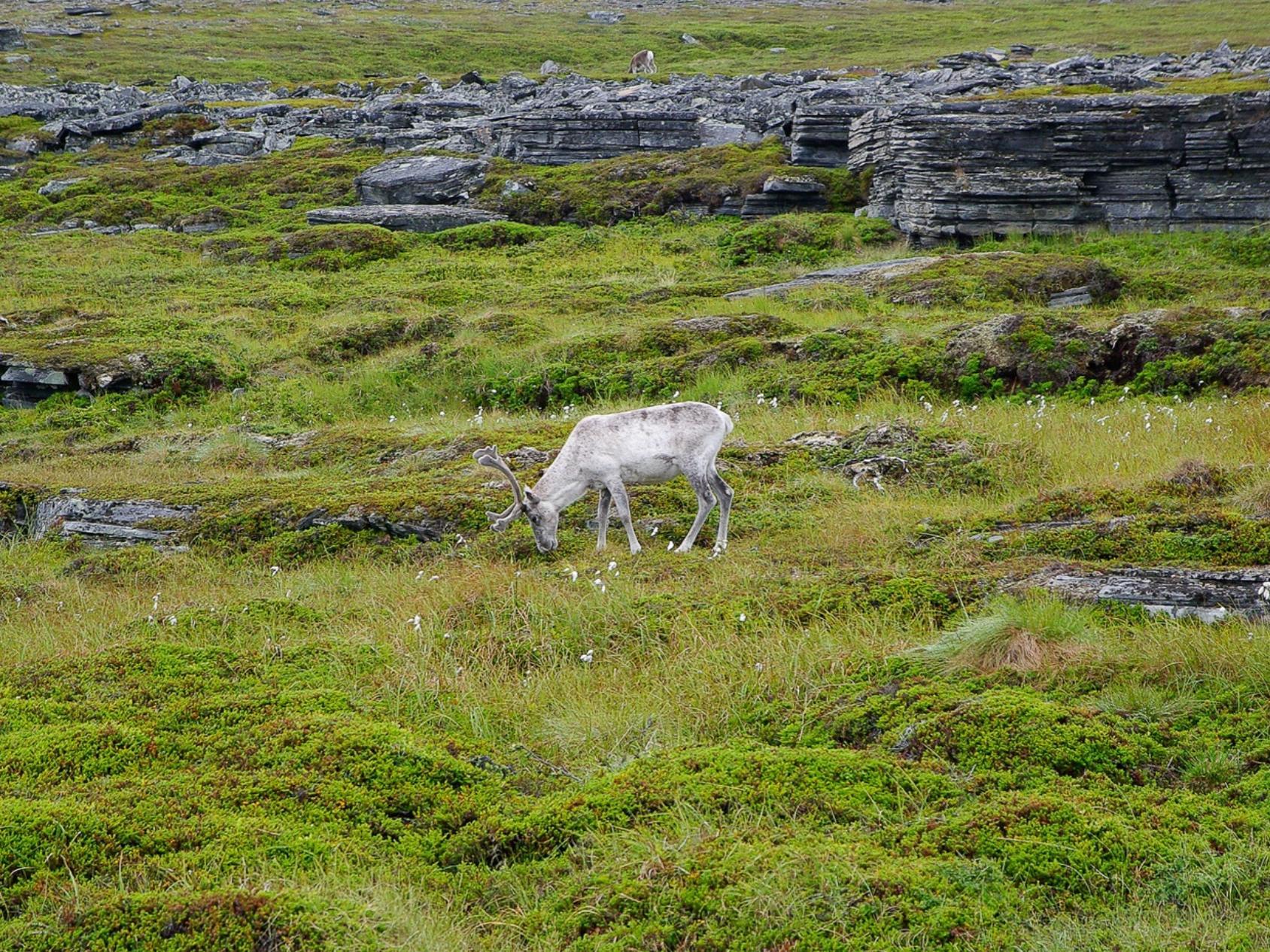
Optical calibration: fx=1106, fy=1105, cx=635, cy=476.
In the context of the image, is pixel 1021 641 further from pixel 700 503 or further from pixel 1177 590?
pixel 700 503

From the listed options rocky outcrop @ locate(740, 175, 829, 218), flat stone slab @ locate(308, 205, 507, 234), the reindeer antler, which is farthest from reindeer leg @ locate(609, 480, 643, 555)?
flat stone slab @ locate(308, 205, 507, 234)

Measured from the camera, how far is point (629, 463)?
1274cm

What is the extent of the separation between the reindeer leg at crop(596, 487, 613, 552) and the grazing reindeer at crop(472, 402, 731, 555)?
0.01m

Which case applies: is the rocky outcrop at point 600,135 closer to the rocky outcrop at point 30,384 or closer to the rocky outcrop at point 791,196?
the rocky outcrop at point 791,196

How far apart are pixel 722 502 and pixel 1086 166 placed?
949 inches

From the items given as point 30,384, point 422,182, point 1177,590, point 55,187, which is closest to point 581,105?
point 422,182

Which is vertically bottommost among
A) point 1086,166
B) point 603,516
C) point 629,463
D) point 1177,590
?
point 603,516

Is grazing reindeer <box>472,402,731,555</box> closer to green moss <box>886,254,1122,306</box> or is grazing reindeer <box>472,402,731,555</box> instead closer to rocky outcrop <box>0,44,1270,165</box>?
green moss <box>886,254,1122,306</box>

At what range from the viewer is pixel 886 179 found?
34.5m

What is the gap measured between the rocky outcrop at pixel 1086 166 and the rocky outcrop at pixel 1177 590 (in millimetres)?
24451

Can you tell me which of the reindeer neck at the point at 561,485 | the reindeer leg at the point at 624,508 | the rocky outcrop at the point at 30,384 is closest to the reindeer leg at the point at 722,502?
the reindeer leg at the point at 624,508

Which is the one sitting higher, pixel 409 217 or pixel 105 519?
pixel 409 217

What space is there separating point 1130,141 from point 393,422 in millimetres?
23357

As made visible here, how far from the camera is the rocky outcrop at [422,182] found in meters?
42.8
